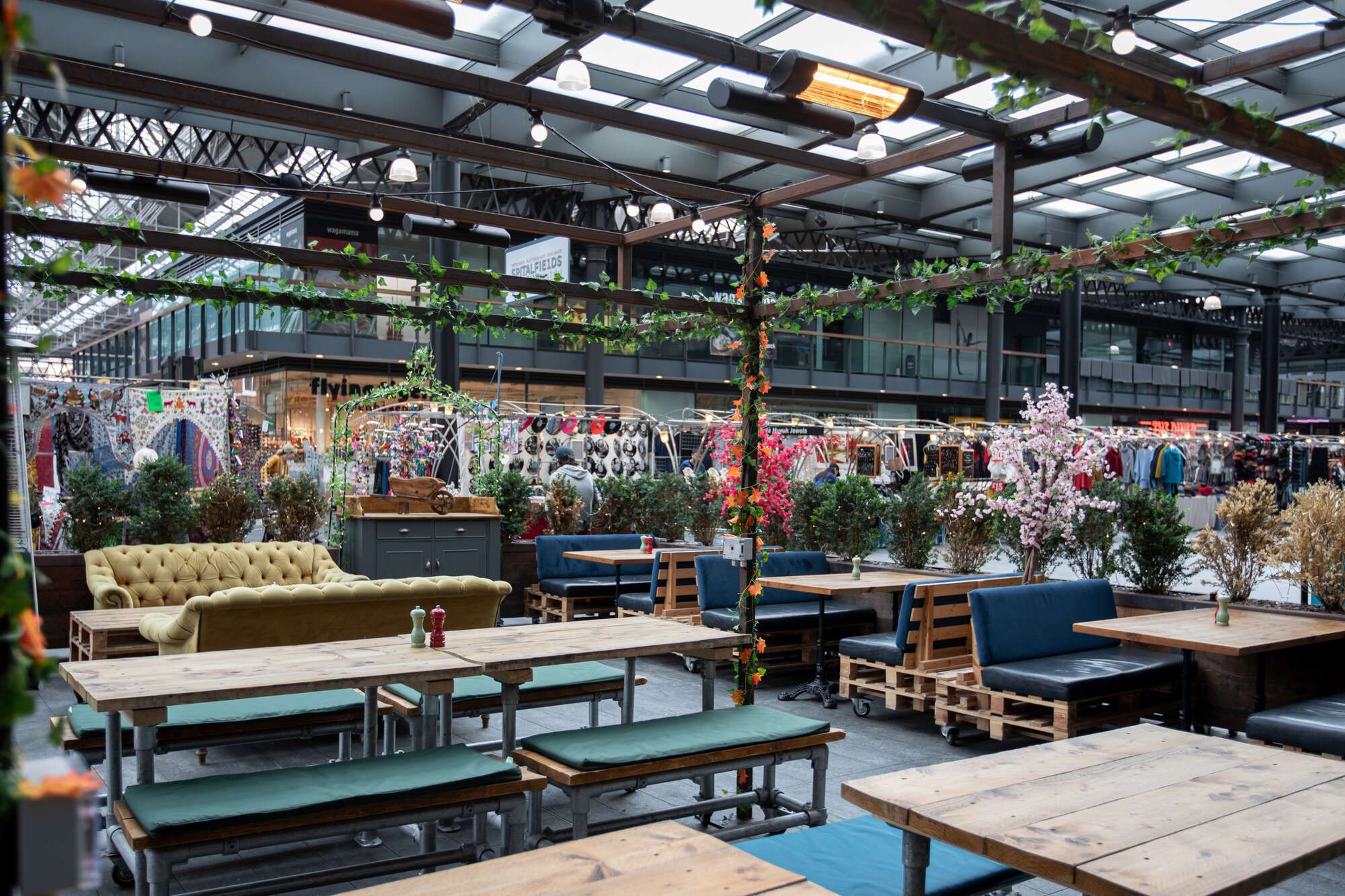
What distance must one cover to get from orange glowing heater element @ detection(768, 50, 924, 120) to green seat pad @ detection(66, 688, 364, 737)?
9.34 feet

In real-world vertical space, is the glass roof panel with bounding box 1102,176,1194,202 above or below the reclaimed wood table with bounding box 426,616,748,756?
above

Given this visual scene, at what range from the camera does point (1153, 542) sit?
6840mm

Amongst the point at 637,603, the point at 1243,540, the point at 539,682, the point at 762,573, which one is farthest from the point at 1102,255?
the point at 637,603

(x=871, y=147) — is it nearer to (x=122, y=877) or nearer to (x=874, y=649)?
(x=874, y=649)

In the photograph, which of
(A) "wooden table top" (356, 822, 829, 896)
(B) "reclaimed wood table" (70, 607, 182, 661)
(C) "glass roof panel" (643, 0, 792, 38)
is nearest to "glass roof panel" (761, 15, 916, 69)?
(C) "glass roof panel" (643, 0, 792, 38)

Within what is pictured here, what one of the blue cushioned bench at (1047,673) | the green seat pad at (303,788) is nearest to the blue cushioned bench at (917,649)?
the blue cushioned bench at (1047,673)

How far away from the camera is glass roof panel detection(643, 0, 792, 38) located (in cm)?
887

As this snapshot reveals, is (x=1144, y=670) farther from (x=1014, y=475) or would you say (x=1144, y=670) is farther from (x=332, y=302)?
(x=332, y=302)

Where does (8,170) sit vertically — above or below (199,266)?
below

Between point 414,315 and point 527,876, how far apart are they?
14.5 feet

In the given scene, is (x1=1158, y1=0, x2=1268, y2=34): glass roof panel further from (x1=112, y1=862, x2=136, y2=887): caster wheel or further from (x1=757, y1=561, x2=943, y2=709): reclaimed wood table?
(x1=112, y1=862, x2=136, y2=887): caster wheel

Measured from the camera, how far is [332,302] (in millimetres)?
5875

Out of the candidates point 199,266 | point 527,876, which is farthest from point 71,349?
point 527,876

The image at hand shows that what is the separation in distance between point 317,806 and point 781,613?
4717mm
